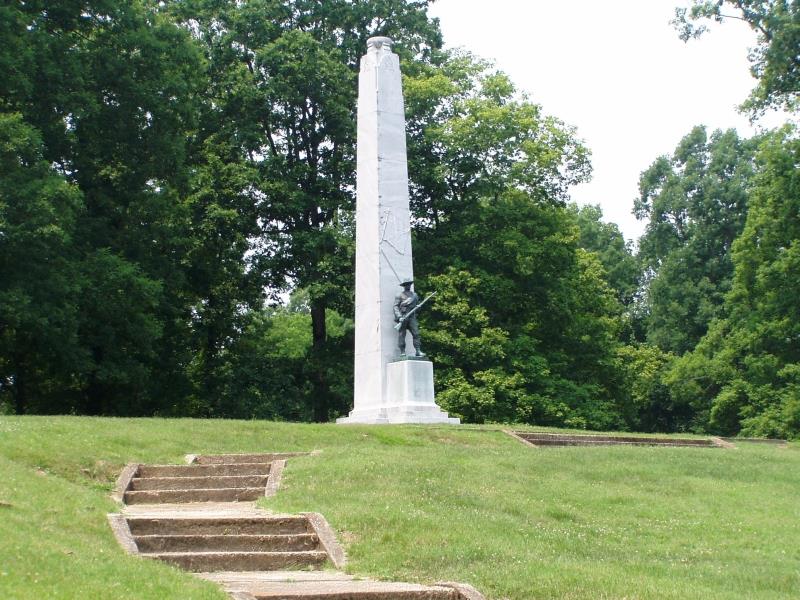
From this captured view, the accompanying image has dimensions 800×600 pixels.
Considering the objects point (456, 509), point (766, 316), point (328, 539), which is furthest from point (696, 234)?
point (328, 539)

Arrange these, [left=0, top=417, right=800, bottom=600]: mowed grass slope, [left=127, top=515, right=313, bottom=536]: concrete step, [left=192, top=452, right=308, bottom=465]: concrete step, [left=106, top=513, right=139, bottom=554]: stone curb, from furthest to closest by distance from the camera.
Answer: [left=192, top=452, right=308, bottom=465]: concrete step, [left=127, top=515, right=313, bottom=536]: concrete step, [left=106, top=513, right=139, bottom=554]: stone curb, [left=0, top=417, right=800, bottom=600]: mowed grass slope

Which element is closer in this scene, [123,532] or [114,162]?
[123,532]

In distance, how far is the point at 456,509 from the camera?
14.5 m

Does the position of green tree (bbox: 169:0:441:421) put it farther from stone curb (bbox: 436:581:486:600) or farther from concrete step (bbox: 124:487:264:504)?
stone curb (bbox: 436:581:486:600)

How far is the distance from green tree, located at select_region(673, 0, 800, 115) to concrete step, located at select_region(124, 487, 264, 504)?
24433mm

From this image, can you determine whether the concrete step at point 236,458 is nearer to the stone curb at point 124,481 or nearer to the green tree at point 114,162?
the stone curb at point 124,481

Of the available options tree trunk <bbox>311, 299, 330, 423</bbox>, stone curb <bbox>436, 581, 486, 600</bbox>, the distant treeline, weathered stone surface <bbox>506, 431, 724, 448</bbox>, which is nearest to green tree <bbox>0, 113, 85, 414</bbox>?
the distant treeline

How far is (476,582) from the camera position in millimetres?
Result: 11016

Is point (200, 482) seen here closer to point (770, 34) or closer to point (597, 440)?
point (597, 440)

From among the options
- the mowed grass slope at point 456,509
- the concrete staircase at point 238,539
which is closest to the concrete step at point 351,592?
the concrete staircase at point 238,539

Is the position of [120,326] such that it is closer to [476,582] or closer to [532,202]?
[532,202]

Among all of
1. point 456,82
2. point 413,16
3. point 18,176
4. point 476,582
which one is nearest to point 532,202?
point 456,82

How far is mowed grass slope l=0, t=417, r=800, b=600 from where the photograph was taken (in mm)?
10648

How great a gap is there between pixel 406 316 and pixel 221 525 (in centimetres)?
1446
